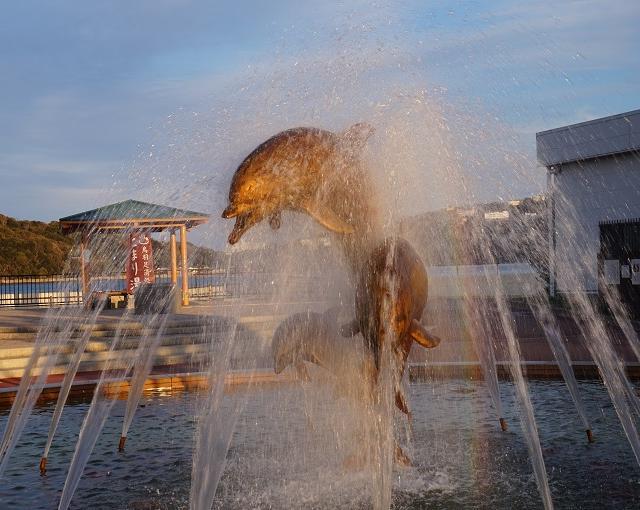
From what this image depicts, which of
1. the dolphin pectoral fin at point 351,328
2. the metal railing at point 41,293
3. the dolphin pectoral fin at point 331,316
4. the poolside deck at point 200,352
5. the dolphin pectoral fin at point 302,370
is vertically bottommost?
the poolside deck at point 200,352

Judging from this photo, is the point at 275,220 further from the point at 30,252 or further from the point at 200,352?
the point at 30,252

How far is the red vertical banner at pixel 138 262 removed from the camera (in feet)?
72.5

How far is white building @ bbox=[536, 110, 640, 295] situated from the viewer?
25266 mm

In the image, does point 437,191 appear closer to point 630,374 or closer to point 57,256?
point 630,374

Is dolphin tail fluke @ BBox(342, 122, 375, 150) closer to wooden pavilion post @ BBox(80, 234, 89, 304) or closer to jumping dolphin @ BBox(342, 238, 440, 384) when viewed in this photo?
jumping dolphin @ BBox(342, 238, 440, 384)

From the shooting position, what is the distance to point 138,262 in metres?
22.3

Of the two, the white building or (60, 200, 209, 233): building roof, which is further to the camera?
the white building

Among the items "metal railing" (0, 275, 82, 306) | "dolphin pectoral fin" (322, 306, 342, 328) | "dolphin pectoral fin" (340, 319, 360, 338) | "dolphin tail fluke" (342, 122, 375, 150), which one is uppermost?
"dolphin tail fluke" (342, 122, 375, 150)

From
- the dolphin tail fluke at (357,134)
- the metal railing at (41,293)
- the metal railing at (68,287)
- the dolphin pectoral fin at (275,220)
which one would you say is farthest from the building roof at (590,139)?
the dolphin pectoral fin at (275,220)

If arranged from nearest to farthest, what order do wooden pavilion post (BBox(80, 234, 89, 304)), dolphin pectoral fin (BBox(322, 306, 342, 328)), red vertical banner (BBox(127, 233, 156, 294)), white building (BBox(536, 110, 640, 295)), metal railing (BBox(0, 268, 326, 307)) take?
1. dolphin pectoral fin (BBox(322, 306, 342, 328))
2. red vertical banner (BBox(127, 233, 156, 294))
3. wooden pavilion post (BBox(80, 234, 89, 304))
4. white building (BBox(536, 110, 640, 295))
5. metal railing (BBox(0, 268, 326, 307))

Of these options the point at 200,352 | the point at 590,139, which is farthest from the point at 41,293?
the point at 590,139

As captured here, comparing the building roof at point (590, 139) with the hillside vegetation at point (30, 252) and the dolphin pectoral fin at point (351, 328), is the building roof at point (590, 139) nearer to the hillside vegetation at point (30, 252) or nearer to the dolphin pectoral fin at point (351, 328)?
the dolphin pectoral fin at point (351, 328)

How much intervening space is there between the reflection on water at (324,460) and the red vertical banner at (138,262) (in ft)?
40.8

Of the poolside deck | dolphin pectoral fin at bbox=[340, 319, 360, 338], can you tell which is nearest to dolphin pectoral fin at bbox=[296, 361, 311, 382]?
dolphin pectoral fin at bbox=[340, 319, 360, 338]
